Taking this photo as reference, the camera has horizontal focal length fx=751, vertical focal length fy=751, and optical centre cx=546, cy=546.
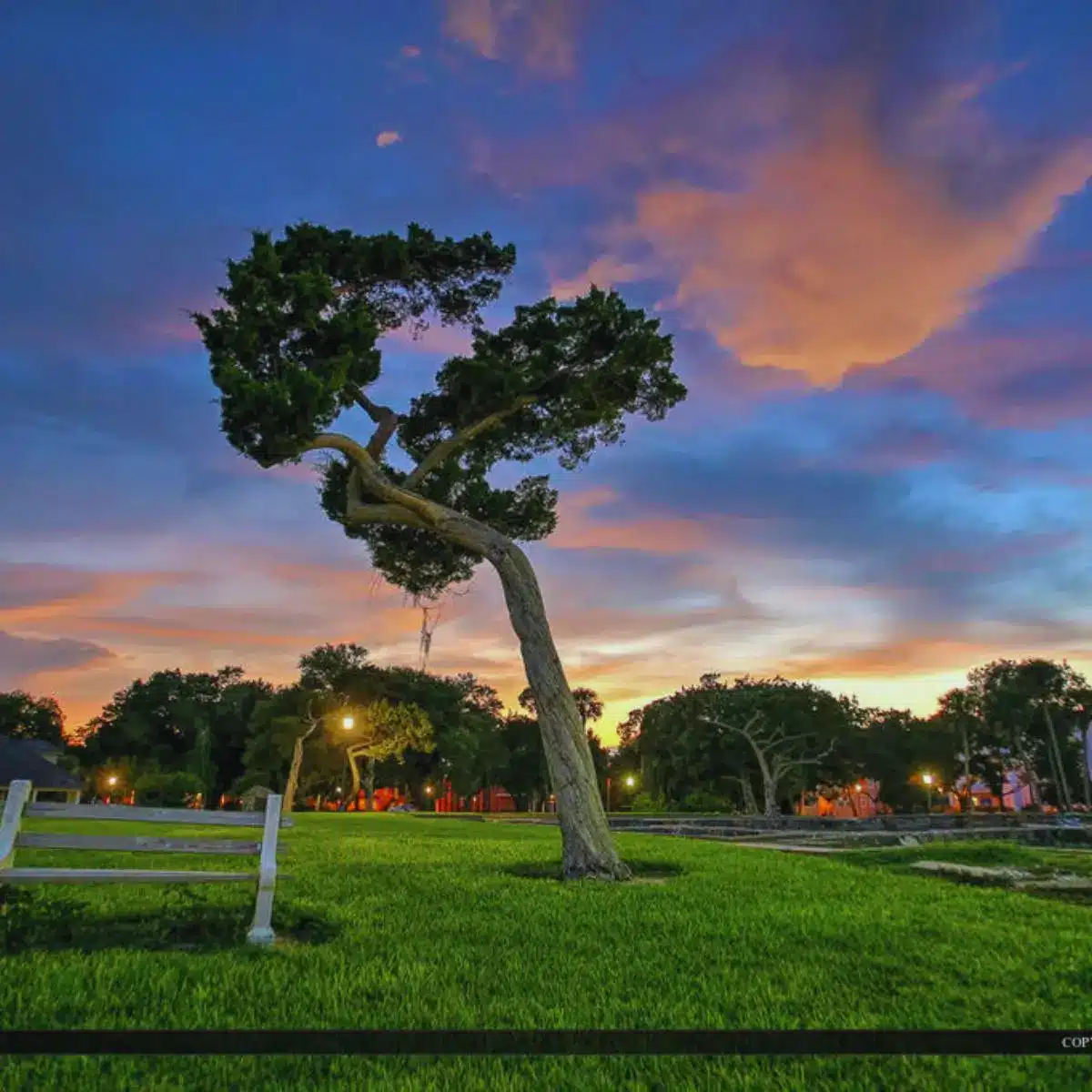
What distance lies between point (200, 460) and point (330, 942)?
586 inches

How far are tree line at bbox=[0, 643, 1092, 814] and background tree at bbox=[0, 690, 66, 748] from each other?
1.37 ft

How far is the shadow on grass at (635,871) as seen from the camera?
10.3m

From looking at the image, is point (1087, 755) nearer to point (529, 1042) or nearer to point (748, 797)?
point (748, 797)

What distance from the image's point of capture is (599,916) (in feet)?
22.7

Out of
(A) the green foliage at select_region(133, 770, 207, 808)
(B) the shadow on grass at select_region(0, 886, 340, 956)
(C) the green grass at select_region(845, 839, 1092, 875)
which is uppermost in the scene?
(A) the green foliage at select_region(133, 770, 207, 808)

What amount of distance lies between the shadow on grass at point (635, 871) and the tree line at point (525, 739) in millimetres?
34052

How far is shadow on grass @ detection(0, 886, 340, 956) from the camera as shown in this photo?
5.38 metres

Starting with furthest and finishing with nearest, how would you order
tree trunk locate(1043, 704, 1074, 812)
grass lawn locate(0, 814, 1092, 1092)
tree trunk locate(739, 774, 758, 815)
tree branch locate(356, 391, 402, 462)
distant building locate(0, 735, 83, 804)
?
tree trunk locate(1043, 704, 1074, 812) → tree trunk locate(739, 774, 758, 815) → distant building locate(0, 735, 83, 804) → tree branch locate(356, 391, 402, 462) → grass lawn locate(0, 814, 1092, 1092)

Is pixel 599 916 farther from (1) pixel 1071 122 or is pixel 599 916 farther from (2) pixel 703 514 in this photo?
(2) pixel 703 514

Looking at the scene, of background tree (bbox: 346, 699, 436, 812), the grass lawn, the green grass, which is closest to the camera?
the grass lawn

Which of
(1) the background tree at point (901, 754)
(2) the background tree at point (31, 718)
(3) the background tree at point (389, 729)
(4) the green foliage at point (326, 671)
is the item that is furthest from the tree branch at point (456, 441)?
(2) the background tree at point (31, 718)

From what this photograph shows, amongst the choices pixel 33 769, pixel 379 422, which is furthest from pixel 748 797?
pixel 33 769

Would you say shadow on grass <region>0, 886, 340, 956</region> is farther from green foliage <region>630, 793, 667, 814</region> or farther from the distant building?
green foliage <region>630, 793, 667, 814</region>

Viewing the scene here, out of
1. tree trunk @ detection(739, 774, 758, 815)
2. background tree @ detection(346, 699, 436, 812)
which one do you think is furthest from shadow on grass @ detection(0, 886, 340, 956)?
tree trunk @ detection(739, 774, 758, 815)
